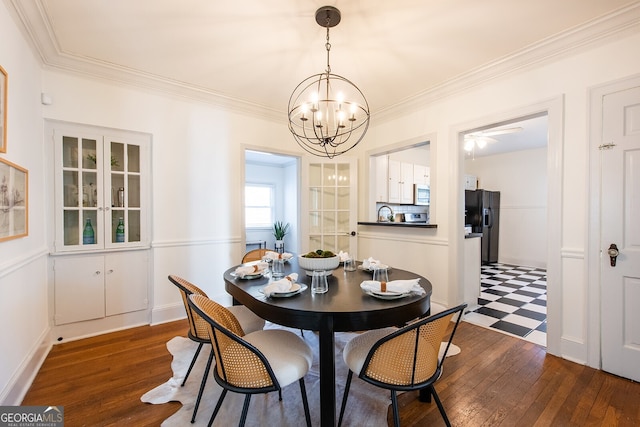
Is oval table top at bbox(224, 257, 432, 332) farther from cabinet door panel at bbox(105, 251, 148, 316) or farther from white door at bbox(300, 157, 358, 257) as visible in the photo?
white door at bbox(300, 157, 358, 257)

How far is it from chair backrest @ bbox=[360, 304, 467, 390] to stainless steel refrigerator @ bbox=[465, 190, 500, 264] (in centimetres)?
518

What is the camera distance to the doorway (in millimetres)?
6754

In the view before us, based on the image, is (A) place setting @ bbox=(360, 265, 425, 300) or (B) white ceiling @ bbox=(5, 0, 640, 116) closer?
(A) place setting @ bbox=(360, 265, 425, 300)

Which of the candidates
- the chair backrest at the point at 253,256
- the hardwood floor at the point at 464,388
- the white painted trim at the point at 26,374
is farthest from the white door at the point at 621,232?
the white painted trim at the point at 26,374

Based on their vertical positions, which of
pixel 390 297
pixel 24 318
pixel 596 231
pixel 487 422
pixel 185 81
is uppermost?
pixel 185 81

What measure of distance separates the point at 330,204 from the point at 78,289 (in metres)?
2.92

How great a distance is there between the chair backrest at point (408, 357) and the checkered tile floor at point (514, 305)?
188cm

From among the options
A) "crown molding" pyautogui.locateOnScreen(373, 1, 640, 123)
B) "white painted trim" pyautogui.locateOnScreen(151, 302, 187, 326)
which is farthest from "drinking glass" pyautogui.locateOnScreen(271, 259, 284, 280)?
"crown molding" pyautogui.locateOnScreen(373, 1, 640, 123)

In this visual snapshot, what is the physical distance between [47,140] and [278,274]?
240 centimetres

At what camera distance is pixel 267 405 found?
1.65 m

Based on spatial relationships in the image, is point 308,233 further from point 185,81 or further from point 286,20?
point 286,20

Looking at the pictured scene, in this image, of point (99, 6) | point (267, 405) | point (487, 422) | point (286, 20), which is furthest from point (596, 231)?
point (99, 6)

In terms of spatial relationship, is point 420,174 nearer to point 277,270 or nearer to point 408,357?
point 277,270

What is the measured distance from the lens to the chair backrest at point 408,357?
4.09 ft
